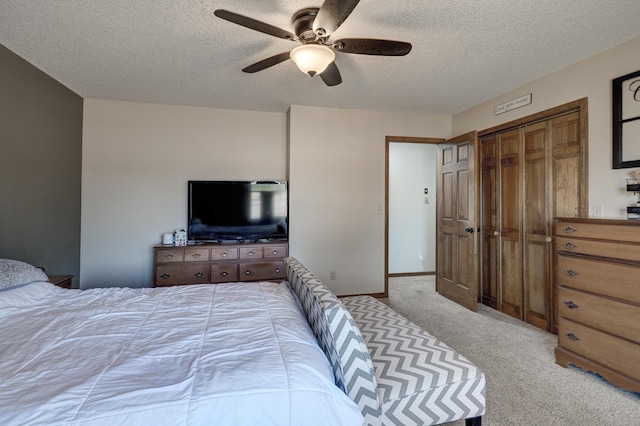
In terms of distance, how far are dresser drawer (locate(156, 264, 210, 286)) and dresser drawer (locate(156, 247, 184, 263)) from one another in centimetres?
8

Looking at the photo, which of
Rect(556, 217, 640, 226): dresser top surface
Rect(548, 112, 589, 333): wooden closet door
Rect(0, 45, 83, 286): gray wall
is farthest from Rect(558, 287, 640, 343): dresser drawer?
Rect(0, 45, 83, 286): gray wall

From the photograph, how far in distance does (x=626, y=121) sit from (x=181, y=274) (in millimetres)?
4307

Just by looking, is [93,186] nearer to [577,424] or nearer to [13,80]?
[13,80]

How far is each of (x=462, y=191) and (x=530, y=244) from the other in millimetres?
945

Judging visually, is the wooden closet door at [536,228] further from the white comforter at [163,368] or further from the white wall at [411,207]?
the white comforter at [163,368]

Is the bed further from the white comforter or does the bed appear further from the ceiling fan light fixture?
the ceiling fan light fixture

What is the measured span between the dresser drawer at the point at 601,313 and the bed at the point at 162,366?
1.98 meters

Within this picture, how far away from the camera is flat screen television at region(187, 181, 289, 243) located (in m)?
3.67

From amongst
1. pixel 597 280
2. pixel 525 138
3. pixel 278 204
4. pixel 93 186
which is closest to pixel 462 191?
pixel 525 138

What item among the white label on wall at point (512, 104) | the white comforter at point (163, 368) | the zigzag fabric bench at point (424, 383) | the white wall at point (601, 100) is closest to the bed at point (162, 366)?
the white comforter at point (163, 368)

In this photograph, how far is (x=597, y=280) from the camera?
204 centimetres

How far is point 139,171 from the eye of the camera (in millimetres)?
3736

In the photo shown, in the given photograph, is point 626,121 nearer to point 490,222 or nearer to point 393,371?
point 490,222

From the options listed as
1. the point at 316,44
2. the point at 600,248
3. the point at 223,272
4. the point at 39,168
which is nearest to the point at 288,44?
the point at 316,44
